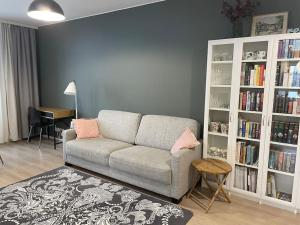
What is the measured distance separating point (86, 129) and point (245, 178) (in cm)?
243

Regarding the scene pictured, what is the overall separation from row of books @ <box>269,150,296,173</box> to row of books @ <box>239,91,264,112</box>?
530mm

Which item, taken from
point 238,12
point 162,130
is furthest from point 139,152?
point 238,12

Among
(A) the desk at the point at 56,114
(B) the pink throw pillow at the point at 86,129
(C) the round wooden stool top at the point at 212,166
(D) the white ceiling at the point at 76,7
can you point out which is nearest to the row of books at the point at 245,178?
(C) the round wooden stool top at the point at 212,166

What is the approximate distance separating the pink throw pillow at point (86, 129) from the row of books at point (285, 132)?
2574 millimetres

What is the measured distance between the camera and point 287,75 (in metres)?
2.38

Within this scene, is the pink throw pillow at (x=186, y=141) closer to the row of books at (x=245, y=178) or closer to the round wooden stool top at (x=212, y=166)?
the round wooden stool top at (x=212, y=166)

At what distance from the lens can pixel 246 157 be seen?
2.68 metres

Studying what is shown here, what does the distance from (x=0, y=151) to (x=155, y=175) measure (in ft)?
11.2

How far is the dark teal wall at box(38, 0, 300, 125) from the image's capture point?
3119 mm

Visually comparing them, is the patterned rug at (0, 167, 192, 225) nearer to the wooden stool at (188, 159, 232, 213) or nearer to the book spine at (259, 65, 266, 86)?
the wooden stool at (188, 159, 232, 213)

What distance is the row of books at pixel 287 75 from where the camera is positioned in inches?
92.0

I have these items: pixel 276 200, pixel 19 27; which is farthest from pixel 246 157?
pixel 19 27

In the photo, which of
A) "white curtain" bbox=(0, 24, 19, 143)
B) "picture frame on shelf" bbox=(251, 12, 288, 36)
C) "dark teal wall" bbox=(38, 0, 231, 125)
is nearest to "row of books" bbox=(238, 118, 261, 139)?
"dark teal wall" bbox=(38, 0, 231, 125)

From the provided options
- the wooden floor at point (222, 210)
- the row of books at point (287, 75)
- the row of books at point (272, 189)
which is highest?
the row of books at point (287, 75)
